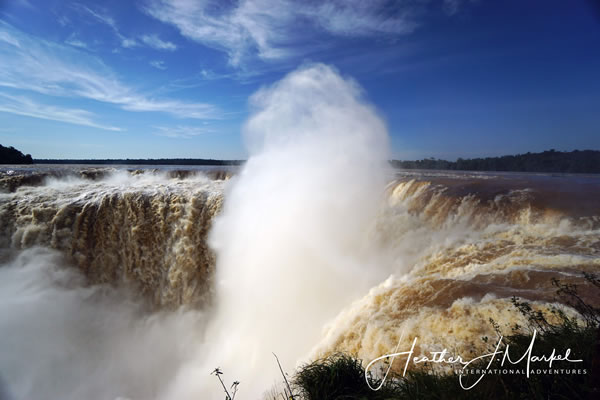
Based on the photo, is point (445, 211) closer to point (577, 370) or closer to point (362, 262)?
point (362, 262)

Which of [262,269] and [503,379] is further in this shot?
[262,269]

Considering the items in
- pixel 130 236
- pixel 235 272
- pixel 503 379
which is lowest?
pixel 235 272

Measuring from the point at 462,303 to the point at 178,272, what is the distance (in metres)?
12.1

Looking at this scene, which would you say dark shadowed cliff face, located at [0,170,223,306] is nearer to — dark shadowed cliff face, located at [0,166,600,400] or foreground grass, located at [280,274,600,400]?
dark shadowed cliff face, located at [0,166,600,400]

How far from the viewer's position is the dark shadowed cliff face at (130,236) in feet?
43.5

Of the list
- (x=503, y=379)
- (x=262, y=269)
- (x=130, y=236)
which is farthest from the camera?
(x=130, y=236)

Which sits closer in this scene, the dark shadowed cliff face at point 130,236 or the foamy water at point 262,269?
the foamy water at point 262,269

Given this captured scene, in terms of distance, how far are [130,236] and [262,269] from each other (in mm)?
7544

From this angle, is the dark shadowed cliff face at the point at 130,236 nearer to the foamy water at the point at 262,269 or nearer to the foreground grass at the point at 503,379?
the foamy water at the point at 262,269

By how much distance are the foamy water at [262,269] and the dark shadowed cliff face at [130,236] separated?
7cm

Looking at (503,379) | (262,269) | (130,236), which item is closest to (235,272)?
(262,269)

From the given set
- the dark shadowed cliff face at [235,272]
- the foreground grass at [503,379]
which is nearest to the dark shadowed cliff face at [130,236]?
→ the dark shadowed cliff face at [235,272]

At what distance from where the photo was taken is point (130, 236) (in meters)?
14.0

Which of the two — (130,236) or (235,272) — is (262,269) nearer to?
(235,272)
